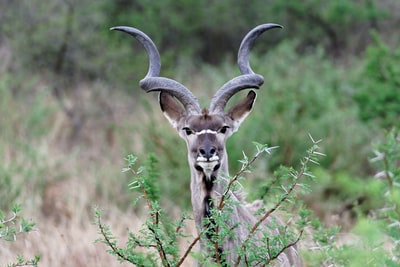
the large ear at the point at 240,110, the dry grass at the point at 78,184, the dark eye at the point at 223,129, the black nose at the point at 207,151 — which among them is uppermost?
the dry grass at the point at 78,184

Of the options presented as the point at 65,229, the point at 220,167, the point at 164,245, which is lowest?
the point at 164,245

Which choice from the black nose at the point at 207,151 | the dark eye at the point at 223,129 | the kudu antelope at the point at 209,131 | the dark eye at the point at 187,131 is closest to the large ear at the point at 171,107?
the kudu antelope at the point at 209,131

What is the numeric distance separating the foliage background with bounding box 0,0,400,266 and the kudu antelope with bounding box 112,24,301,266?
87 centimetres

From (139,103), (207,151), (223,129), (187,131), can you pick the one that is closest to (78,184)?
(139,103)

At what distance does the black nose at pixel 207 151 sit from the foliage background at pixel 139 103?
1031 millimetres

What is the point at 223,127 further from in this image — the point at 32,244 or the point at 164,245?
the point at 32,244

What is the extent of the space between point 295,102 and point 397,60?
4.57 feet

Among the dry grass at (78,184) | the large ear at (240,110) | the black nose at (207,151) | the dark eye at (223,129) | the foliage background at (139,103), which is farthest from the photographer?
the foliage background at (139,103)

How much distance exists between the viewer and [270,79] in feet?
37.4

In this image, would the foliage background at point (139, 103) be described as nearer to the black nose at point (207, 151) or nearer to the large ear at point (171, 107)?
the black nose at point (207, 151)

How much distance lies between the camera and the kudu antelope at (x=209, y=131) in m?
4.98

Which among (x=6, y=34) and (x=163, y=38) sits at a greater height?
(x=163, y=38)

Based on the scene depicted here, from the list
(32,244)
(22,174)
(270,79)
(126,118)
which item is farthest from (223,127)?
(126,118)

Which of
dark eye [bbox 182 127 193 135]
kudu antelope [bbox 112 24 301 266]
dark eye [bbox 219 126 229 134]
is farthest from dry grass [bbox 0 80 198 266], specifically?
dark eye [bbox 219 126 229 134]
